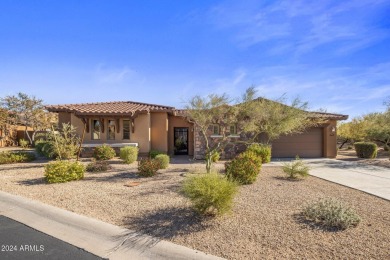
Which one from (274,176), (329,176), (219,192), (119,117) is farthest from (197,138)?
(219,192)

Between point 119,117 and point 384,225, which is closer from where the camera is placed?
point 384,225

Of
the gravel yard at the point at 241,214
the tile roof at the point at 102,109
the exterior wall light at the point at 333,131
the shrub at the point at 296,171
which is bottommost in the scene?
the gravel yard at the point at 241,214

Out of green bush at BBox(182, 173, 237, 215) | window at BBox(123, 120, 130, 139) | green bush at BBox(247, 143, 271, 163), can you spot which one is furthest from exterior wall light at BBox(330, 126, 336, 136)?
green bush at BBox(182, 173, 237, 215)

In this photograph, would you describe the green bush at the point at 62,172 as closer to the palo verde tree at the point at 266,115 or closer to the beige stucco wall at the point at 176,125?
the palo verde tree at the point at 266,115

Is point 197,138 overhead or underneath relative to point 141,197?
overhead

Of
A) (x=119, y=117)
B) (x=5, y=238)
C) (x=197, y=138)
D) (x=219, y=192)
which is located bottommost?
(x=5, y=238)

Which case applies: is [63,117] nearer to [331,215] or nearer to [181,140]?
[181,140]

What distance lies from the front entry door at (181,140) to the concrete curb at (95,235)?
13.6 metres

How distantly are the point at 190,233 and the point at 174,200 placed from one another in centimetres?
222

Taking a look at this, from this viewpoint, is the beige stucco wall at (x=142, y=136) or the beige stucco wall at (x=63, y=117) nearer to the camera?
the beige stucco wall at (x=142, y=136)

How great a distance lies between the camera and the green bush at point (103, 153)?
50.1 feet

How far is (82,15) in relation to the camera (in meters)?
11.3

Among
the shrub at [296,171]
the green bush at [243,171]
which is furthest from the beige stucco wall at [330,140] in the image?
the green bush at [243,171]

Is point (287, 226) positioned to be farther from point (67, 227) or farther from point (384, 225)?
point (67, 227)
